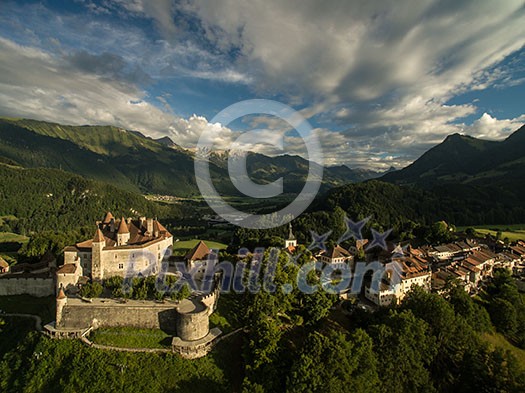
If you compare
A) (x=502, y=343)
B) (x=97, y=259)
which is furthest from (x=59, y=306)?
(x=502, y=343)

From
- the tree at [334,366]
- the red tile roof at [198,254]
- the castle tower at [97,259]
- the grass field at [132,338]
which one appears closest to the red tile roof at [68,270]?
the castle tower at [97,259]

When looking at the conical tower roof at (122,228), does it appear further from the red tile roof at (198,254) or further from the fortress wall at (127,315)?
the fortress wall at (127,315)

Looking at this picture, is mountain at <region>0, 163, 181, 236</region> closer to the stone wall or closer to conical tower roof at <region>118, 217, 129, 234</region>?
conical tower roof at <region>118, 217, 129, 234</region>

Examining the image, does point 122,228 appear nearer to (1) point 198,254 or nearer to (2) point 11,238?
(1) point 198,254

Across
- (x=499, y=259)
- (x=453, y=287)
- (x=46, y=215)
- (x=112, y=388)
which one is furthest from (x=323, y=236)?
(x=46, y=215)

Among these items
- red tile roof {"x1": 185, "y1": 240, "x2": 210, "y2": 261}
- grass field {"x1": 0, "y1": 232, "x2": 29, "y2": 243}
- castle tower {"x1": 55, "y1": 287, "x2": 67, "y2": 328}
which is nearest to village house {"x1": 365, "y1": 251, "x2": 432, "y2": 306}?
red tile roof {"x1": 185, "y1": 240, "x2": 210, "y2": 261}
